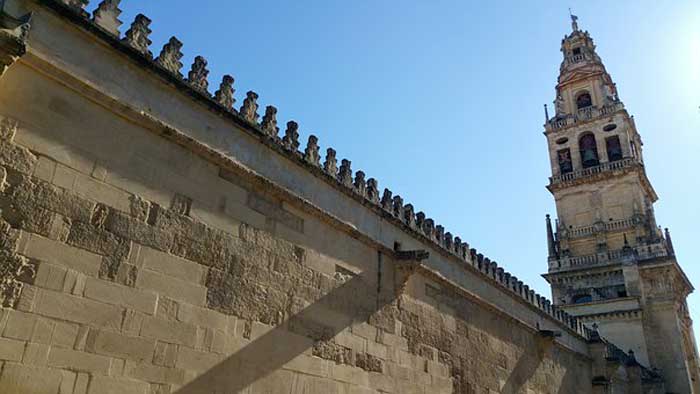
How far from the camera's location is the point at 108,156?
510 centimetres

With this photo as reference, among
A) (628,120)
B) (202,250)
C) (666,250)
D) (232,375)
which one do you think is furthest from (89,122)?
(628,120)

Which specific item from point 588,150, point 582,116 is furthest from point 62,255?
point 582,116

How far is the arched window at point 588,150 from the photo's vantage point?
87.6 feet

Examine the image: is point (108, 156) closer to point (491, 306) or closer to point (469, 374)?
point (469, 374)

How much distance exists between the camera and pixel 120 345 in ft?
15.4

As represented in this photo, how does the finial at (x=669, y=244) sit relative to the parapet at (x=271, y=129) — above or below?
above

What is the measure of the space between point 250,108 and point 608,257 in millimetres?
21080

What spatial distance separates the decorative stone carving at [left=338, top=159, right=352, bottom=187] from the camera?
314 inches

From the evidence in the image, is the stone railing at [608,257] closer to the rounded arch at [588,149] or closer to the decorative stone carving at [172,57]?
the rounded arch at [588,149]

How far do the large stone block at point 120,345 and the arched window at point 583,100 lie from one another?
2888cm

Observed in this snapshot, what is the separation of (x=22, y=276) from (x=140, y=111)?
77.4 inches

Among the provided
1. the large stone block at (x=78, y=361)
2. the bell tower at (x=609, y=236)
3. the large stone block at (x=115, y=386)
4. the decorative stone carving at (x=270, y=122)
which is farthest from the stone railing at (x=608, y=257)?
the large stone block at (x=78, y=361)

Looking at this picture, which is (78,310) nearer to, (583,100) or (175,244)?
(175,244)

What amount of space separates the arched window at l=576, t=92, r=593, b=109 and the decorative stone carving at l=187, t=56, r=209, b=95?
27.0 meters
